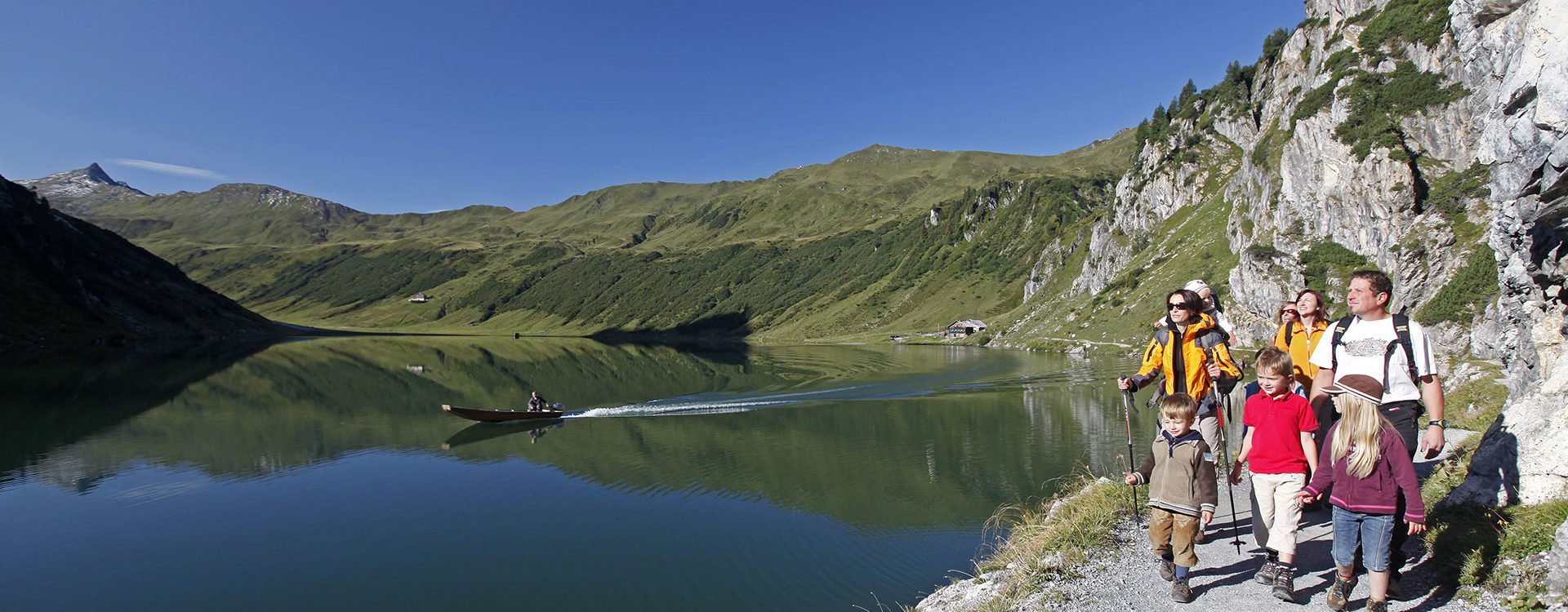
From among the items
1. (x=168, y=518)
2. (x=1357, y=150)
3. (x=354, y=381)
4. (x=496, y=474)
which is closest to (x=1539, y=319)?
(x=496, y=474)

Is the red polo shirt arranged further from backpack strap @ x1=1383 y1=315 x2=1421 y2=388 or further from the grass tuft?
the grass tuft

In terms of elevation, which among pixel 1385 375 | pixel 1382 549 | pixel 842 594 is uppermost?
pixel 1385 375

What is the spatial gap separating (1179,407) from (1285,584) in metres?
2.14

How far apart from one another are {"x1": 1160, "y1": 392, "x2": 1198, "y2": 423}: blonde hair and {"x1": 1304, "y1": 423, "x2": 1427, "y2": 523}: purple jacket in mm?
1329

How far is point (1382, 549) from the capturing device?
22.8 feet

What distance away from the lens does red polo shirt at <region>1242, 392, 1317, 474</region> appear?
8039mm

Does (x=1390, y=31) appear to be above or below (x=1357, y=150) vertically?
above

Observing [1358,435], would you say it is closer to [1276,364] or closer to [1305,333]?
[1276,364]

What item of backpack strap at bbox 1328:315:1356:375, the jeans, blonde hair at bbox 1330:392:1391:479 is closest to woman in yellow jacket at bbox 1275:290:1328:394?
backpack strap at bbox 1328:315:1356:375

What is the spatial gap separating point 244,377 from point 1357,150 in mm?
109658

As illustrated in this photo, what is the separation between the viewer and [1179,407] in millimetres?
8375

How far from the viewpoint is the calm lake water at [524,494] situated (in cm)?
1675

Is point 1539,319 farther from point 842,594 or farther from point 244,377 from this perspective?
point 244,377

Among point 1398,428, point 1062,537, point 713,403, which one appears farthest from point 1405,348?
point 713,403
